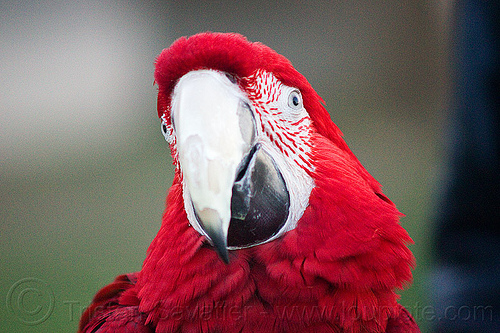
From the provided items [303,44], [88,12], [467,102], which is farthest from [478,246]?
[88,12]

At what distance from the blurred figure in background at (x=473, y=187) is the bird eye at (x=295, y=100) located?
359mm

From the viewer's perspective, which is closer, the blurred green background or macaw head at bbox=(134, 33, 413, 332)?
macaw head at bbox=(134, 33, 413, 332)

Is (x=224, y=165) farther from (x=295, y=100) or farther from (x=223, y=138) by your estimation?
(x=295, y=100)

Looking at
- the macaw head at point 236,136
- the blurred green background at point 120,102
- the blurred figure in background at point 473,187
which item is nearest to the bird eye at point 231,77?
the macaw head at point 236,136

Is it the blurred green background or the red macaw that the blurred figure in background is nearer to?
the blurred green background

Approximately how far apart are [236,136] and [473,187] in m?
0.51

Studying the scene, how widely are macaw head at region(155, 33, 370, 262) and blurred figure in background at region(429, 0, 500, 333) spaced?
0.35m

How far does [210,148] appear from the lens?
369mm

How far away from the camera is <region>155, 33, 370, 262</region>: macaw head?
0.37 m

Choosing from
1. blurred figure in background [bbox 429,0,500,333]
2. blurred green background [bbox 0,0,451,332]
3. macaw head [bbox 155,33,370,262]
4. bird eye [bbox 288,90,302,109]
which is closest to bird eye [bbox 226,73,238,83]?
macaw head [bbox 155,33,370,262]

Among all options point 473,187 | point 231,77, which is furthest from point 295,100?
point 473,187

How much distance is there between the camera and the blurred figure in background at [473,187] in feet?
1.92

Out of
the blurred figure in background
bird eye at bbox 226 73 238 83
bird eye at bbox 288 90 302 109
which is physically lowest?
the blurred figure in background

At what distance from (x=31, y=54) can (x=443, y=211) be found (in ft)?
3.09
